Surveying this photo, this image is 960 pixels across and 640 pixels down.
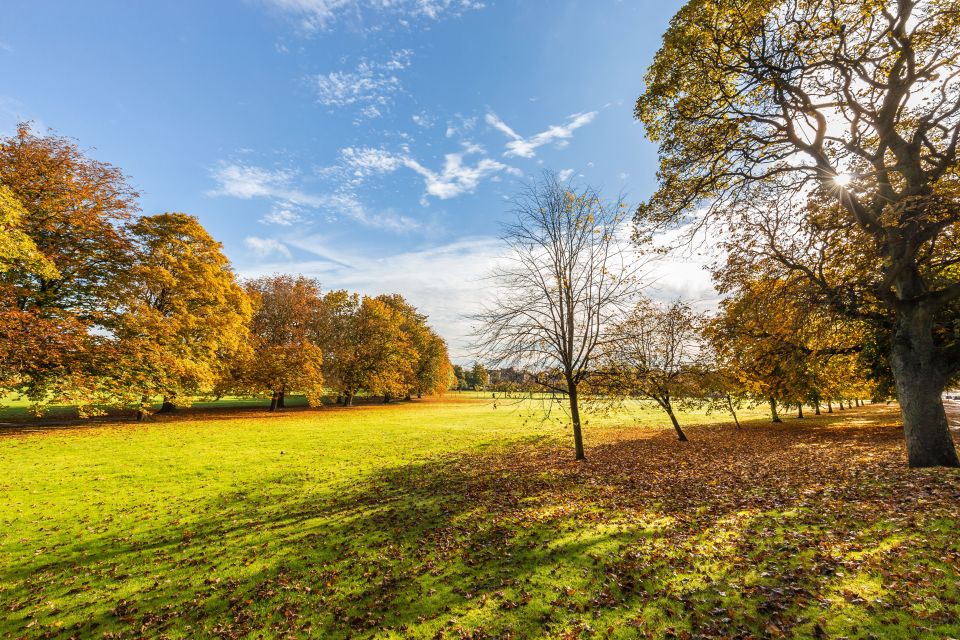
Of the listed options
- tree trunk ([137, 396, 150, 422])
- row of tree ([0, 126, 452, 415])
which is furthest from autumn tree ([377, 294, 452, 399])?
tree trunk ([137, 396, 150, 422])

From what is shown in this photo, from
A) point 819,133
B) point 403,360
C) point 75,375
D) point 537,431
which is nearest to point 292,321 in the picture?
point 403,360

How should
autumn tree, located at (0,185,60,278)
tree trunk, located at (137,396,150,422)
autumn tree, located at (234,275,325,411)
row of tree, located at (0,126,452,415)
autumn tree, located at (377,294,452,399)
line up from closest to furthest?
autumn tree, located at (0,185,60,278) → row of tree, located at (0,126,452,415) → tree trunk, located at (137,396,150,422) → autumn tree, located at (234,275,325,411) → autumn tree, located at (377,294,452,399)

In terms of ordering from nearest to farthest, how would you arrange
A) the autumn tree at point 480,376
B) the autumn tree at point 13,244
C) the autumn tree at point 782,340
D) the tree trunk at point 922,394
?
the tree trunk at point 922,394 < the autumn tree at point 782,340 < the autumn tree at point 13,244 < the autumn tree at point 480,376

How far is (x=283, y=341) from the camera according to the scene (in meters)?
40.6

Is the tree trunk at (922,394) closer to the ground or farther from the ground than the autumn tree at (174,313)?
closer to the ground

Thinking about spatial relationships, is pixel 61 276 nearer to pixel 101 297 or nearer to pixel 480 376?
pixel 101 297

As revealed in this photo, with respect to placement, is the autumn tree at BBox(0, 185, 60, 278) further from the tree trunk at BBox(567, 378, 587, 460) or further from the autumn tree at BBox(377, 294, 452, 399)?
the autumn tree at BBox(377, 294, 452, 399)

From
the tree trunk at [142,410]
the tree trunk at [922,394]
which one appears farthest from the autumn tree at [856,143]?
the tree trunk at [142,410]

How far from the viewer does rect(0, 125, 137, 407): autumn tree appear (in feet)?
61.2

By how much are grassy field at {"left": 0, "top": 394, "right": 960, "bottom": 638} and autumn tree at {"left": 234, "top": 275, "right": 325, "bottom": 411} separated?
68.9 feet

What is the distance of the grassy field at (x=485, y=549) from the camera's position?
210 inches

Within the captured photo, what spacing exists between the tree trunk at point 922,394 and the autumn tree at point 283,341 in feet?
131

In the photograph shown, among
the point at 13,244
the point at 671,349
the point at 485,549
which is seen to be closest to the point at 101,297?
the point at 13,244

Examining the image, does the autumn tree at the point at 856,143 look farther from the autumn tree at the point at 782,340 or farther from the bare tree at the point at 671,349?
the bare tree at the point at 671,349
